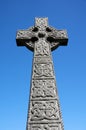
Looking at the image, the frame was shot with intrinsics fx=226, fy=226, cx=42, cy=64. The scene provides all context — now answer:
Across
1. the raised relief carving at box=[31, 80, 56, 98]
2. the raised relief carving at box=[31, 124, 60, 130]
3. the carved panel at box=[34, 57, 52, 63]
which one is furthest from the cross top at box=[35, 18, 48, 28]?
the raised relief carving at box=[31, 124, 60, 130]

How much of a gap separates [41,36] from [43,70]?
1.34m

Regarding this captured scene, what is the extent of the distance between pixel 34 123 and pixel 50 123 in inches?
12.6

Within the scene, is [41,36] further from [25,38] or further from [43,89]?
[43,89]

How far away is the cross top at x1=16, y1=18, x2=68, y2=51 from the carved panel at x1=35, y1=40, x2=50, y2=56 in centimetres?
14

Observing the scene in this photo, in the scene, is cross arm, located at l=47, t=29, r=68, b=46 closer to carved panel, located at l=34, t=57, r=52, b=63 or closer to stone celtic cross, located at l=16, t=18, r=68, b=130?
stone celtic cross, located at l=16, t=18, r=68, b=130

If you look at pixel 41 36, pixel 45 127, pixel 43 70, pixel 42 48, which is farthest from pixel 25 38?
pixel 45 127

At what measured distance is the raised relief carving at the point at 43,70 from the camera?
5.44m

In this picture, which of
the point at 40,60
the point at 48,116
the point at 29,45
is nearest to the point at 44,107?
the point at 48,116

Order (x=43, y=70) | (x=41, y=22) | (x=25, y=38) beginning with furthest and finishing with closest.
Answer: (x=41, y=22) < (x=25, y=38) < (x=43, y=70)

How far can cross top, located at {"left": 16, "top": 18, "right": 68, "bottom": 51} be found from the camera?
639 centimetres

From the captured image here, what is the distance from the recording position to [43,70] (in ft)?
18.2

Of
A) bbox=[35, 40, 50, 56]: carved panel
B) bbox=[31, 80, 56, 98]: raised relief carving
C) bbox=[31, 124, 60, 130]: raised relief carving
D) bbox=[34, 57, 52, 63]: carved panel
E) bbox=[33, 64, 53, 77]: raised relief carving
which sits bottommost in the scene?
bbox=[31, 124, 60, 130]: raised relief carving

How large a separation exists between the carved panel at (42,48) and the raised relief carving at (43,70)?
453 millimetres

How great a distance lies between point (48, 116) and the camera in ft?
15.1
